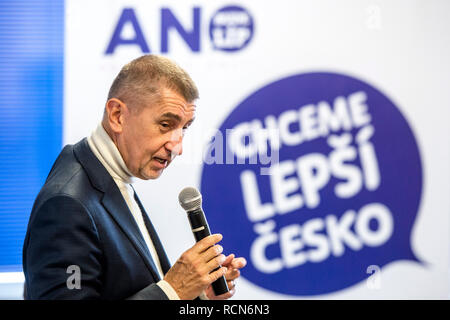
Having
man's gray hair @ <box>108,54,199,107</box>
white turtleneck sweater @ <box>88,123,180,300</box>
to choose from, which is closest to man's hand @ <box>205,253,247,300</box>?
white turtleneck sweater @ <box>88,123,180,300</box>

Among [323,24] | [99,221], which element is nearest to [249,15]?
[323,24]

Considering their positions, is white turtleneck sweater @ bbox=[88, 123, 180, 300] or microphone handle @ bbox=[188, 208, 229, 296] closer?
microphone handle @ bbox=[188, 208, 229, 296]

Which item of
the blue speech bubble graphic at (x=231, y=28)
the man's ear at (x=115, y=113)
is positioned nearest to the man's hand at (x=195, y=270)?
the man's ear at (x=115, y=113)

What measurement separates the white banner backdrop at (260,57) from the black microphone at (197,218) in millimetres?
1539

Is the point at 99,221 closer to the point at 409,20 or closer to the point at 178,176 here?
the point at 178,176

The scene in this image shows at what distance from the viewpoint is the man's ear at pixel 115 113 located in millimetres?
1728

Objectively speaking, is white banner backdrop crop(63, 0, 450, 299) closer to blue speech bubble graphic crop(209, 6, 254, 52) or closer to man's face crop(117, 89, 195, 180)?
blue speech bubble graphic crop(209, 6, 254, 52)

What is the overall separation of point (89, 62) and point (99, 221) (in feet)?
6.38

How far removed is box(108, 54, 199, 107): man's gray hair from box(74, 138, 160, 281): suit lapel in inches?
9.9

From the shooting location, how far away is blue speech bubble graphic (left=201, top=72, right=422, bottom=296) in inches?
123

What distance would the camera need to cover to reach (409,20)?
320 cm

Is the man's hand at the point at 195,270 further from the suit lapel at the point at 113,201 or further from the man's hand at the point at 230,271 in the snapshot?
the man's hand at the point at 230,271

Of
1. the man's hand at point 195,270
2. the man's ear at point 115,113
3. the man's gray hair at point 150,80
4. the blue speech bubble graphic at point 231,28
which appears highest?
the blue speech bubble graphic at point 231,28

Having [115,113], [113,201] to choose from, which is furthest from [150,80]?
[113,201]
